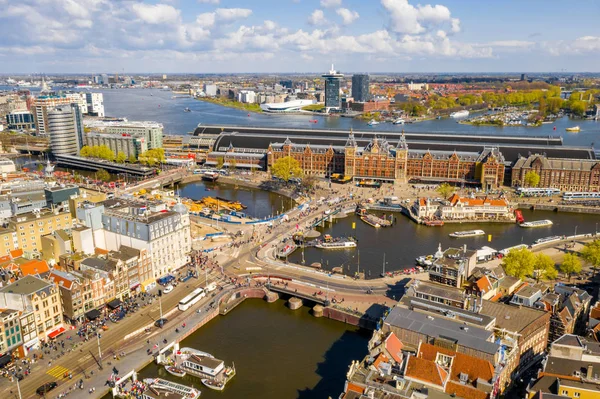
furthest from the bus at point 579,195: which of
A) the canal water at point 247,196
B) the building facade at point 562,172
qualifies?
the canal water at point 247,196

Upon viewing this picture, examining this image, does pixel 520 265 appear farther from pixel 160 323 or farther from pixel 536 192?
pixel 536 192

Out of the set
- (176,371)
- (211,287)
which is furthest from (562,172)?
(176,371)

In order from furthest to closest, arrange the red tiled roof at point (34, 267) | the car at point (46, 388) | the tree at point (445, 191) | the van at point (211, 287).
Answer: the tree at point (445, 191), the van at point (211, 287), the red tiled roof at point (34, 267), the car at point (46, 388)

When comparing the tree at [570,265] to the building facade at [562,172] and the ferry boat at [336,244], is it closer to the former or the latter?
the ferry boat at [336,244]

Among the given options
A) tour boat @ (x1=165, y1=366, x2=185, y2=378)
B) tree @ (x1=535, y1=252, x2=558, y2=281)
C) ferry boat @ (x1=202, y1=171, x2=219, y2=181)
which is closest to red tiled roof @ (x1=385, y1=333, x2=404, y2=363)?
tour boat @ (x1=165, y1=366, x2=185, y2=378)

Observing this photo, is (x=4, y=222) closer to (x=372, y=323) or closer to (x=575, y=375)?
(x=372, y=323)

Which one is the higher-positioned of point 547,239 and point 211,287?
point 547,239

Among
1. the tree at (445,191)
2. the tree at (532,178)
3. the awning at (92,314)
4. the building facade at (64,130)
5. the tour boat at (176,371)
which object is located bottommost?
the tour boat at (176,371)

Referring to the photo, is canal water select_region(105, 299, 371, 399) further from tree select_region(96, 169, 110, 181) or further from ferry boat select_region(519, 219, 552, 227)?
tree select_region(96, 169, 110, 181)
